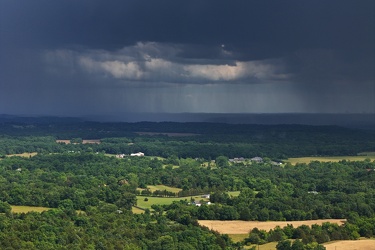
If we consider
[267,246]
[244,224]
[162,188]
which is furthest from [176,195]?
[267,246]

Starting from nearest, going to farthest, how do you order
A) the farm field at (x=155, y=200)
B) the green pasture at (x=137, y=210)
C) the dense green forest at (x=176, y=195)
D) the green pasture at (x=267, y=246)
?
1. the dense green forest at (x=176, y=195)
2. the green pasture at (x=267, y=246)
3. the green pasture at (x=137, y=210)
4. the farm field at (x=155, y=200)

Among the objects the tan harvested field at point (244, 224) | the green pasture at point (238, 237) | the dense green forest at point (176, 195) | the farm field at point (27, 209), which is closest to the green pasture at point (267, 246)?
the dense green forest at point (176, 195)

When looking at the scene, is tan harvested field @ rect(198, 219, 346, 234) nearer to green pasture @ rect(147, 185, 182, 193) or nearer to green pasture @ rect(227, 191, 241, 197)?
green pasture @ rect(227, 191, 241, 197)

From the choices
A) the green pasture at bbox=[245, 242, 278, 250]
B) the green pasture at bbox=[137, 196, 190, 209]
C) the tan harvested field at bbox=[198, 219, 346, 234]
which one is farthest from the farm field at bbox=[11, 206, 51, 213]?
the green pasture at bbox=[245, 242, 278, 250]

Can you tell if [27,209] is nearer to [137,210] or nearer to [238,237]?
[137,210]

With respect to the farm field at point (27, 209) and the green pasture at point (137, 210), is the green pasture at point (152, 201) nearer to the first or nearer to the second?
the green pasture at point (137, 210)

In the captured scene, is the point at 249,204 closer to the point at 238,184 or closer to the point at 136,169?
the point at 238,184
